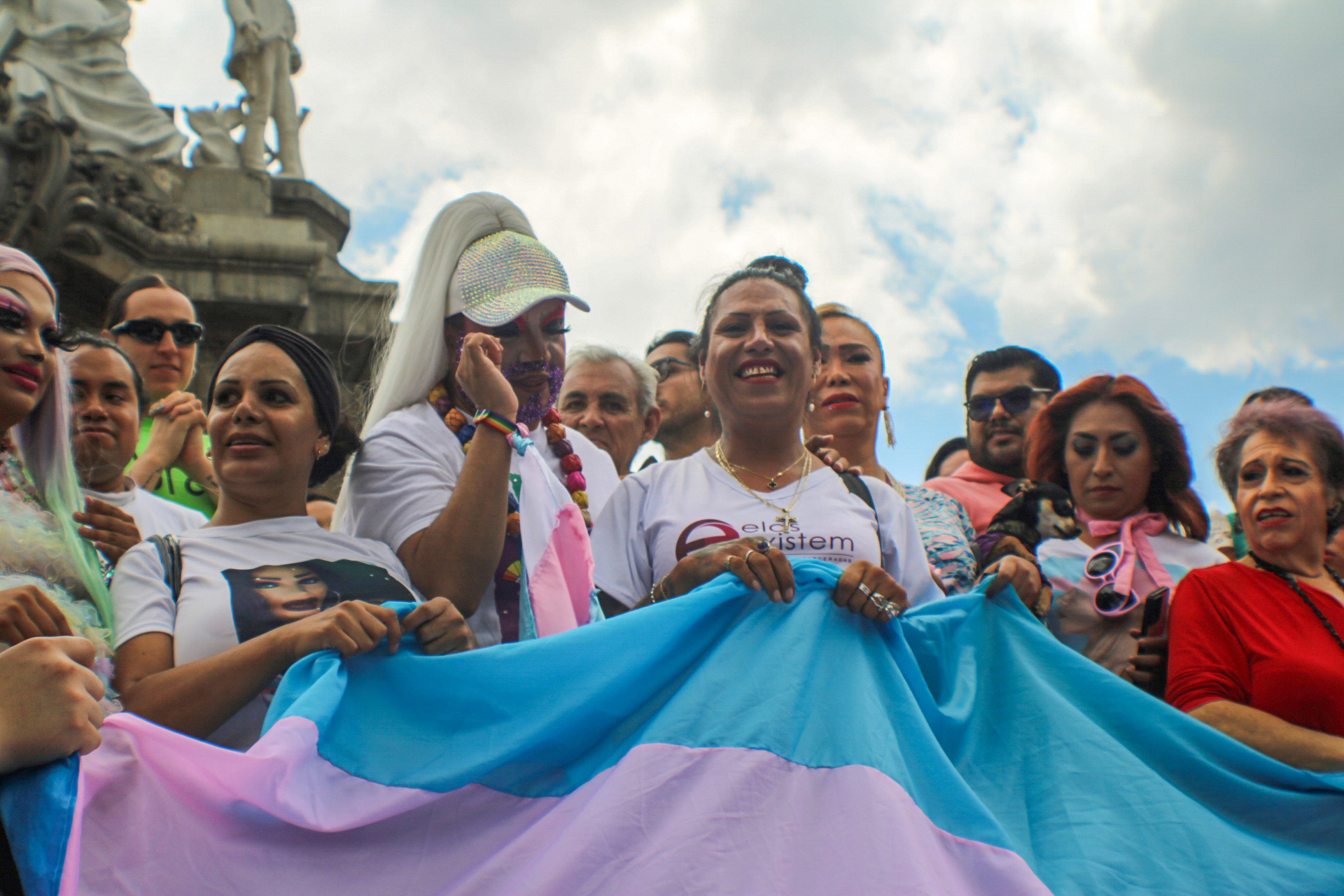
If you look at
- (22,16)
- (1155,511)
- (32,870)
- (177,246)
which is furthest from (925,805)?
(22,16)

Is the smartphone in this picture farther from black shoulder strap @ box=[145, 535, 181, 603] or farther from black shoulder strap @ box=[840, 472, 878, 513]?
black shoulder strap @ box=[145, 535, 181, 603]

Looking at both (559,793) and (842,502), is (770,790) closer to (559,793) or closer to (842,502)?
(559,793)

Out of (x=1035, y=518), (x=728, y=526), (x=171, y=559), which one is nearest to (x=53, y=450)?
(x=171, y=559)

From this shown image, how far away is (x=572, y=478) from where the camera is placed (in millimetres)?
3209

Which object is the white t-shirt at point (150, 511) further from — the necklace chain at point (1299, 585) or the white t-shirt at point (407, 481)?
the necklace chain at point (1299, 585)

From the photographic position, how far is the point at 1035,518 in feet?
11.4

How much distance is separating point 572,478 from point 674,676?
1.03m

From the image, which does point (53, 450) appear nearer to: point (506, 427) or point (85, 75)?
point (506, 427)

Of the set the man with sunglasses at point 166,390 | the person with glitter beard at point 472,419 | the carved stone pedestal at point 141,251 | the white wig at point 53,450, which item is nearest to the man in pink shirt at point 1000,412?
the person with glitter beard at point 472,419

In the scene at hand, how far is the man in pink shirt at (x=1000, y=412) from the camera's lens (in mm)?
4137

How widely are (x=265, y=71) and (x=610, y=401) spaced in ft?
25.4

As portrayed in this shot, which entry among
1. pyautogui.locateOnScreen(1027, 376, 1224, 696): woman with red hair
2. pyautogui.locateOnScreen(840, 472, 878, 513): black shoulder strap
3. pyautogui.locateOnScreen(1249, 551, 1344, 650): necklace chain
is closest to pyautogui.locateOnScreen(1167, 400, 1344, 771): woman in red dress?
pyautogui.locateOnScreen(1249, 551, 1344, 650): necklace chain

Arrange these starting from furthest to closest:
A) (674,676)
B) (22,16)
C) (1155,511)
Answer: (22,16), (1155,511), (674,676)

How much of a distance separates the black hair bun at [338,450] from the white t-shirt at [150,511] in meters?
0.41
